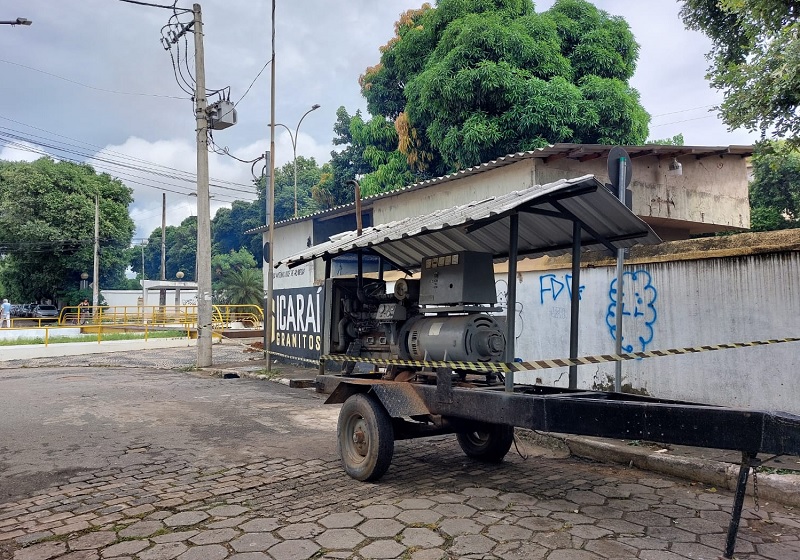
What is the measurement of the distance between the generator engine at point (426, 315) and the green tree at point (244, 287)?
88.8 ft

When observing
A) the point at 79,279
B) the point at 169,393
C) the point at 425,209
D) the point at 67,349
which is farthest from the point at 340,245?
the point at 79,279

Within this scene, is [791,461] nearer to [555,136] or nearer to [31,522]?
[31,522]

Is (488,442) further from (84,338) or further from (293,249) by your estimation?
(84,338)

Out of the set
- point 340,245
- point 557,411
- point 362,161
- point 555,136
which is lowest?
point 557,411

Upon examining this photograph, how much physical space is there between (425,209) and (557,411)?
429 inches

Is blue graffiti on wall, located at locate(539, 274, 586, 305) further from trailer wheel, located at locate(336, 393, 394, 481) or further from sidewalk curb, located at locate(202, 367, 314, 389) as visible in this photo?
sidewalk curb, located at locate(202, 367, 314, 389)

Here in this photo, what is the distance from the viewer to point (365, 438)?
529 cm

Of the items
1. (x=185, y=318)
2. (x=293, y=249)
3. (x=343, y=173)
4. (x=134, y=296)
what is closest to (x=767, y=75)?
(x=293, y=249)

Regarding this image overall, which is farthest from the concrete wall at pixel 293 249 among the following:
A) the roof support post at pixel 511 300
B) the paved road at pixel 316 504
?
the roof support post at pixel 511 300

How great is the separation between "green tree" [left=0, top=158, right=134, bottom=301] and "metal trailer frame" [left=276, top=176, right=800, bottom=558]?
40128mm

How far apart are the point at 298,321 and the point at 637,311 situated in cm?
879

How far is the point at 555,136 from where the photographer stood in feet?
56.9

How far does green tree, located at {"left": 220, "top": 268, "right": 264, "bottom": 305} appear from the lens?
3269 cm

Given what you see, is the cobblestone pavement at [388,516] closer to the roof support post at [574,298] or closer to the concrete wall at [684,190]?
the roof support post at [574,298]
